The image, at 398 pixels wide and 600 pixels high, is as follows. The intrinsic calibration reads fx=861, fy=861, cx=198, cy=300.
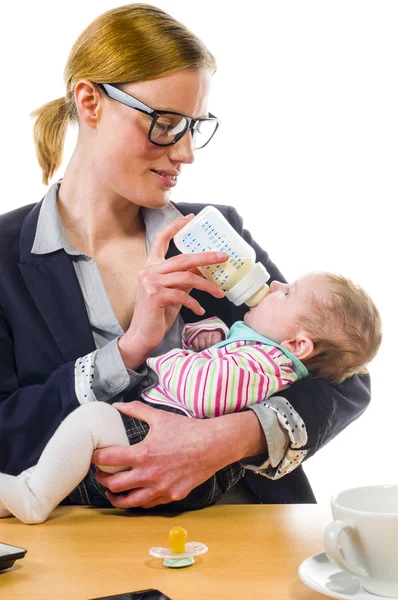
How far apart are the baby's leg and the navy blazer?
12 cm

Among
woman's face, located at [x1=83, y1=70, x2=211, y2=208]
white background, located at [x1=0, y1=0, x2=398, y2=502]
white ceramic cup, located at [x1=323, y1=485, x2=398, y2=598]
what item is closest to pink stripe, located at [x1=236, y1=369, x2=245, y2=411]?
woman's face, located at [x1=83, y1=70, x2=211, y2=208]

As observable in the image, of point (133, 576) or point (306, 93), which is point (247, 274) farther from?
point (306, 93)

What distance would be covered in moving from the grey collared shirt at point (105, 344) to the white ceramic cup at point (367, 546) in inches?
20.5

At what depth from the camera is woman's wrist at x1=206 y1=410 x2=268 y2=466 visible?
1431mm

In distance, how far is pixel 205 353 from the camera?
5.31 ft

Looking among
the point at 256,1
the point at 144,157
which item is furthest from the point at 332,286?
the point at 256,1

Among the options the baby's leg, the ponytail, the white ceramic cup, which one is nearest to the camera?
the white ceramic cup

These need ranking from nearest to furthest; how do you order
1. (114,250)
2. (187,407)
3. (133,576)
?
(133,576), (187,407), (114,250)

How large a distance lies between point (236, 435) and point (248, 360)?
173 mm

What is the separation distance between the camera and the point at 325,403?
5.14 ft

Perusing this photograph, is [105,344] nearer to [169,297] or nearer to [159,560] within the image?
[169,297]

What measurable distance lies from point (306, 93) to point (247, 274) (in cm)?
147

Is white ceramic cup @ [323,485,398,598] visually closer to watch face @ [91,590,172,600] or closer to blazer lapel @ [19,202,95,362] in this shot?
watch face @ [91,590,172,600]

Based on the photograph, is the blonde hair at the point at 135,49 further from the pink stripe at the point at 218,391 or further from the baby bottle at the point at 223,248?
the pink stripe at the point at 218,391
